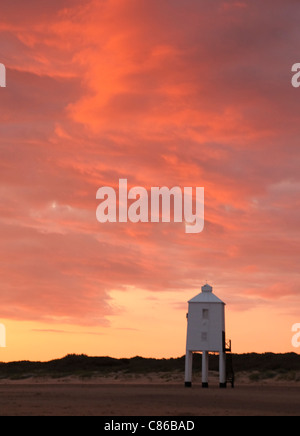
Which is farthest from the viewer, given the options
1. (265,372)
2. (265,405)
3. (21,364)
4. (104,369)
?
(21,364)

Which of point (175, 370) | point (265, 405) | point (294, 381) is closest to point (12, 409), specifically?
point (265, 405)

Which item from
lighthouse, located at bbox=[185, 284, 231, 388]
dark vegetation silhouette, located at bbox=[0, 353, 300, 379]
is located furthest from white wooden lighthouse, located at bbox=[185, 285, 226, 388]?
dark vegetation silhouette, located at bbox=[0, 353, 300, 379]

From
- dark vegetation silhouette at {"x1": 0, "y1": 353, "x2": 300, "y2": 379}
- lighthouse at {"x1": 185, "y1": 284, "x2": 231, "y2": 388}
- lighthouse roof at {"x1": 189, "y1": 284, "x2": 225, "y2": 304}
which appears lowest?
dark vegetation silhouette at {"x1": 0, "y1": 353, "x2": 300, "y2": 379}

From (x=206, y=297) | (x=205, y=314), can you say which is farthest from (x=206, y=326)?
(x=206, y=297)

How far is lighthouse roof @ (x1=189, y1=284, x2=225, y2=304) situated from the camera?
6236 cm

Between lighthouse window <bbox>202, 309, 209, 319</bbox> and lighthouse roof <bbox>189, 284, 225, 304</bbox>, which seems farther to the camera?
lighthouse roof <bbox>189, 284, 225, 304</bbox>

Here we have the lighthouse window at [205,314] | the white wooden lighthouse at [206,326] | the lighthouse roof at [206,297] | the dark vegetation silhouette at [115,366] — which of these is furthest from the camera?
the dark vegetation silhouette at [115,366]

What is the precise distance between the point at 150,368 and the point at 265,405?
52.9 metres

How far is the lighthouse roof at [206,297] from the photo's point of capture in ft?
205

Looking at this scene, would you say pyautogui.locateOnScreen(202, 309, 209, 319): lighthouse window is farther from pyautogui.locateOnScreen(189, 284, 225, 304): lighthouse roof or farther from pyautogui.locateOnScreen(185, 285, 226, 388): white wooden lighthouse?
pyautogui.locateOnScreen(189, 284, 225, 304): lighthouse roof

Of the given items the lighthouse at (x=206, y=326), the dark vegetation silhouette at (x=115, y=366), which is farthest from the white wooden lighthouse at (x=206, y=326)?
the dark vegetation silhouette at (x=115, y=366)

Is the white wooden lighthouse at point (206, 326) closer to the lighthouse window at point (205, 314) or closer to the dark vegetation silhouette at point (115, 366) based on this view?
the lighthouse window at point (205, 314)
